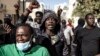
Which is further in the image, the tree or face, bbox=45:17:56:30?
the tree

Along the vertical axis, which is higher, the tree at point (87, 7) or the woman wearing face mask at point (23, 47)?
the woman wearing face mask at point (23, 47)

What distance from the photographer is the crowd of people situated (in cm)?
568

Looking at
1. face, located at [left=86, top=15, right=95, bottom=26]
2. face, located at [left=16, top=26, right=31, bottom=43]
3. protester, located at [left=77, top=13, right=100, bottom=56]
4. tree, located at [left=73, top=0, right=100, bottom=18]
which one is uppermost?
face, located at [left=16, top=26, right=31, bottom=43]

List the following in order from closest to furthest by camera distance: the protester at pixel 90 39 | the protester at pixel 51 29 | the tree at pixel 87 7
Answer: the protester at pixel 51 29 < the protester at pixel 90 39 < the tree at pixel 87 7

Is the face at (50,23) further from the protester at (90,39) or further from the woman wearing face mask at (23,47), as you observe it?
the protester at (90,39)

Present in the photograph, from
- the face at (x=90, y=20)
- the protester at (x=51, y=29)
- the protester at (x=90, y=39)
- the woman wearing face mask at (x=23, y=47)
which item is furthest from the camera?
the face at (x=90, y=20)

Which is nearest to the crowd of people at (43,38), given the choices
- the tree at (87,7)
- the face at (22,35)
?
the face at (22,35)

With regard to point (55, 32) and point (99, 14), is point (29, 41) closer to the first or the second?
point (55, 32)

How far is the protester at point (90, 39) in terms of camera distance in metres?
9.15

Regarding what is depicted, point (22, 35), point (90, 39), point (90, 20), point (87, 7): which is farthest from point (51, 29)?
point (87, 7)

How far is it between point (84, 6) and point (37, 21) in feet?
62.7

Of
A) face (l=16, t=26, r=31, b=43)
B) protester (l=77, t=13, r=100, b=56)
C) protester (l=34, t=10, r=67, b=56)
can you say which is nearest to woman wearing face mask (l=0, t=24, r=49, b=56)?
face (l=16, t=26, r=31, b=43)

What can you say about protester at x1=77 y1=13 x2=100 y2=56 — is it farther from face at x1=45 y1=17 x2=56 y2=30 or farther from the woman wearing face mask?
the woman wearing face mask

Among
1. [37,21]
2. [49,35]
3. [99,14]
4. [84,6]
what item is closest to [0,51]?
[49,35]
